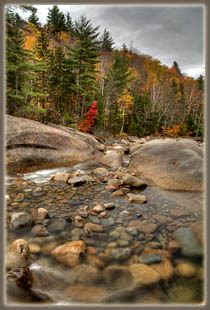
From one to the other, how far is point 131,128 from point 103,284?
17606 mm

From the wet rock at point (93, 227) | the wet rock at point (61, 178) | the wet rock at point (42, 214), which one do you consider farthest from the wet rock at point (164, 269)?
the wet rock at point (61, 178)

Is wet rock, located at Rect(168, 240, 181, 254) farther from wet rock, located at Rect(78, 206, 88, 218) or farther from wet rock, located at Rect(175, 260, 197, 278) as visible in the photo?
wet rock, located at Rect(78, 206, 88, 218)

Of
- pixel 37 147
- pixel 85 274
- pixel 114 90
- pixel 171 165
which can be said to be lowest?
pixel 85 274

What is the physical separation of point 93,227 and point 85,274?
2.73 ft

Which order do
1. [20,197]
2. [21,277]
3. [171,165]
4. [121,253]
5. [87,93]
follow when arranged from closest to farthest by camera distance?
[21,277] < [121,253] < [20,197] < [171,165] < [87,93]

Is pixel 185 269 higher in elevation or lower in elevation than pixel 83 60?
lower

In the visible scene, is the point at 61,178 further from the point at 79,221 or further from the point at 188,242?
the point at 188,242

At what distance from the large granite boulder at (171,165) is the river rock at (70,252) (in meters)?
2.47

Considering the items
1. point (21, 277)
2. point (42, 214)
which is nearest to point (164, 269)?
point (21, 277)

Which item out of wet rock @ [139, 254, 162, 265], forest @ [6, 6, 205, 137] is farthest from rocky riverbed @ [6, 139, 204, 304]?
forest @ [6, 6, 205, 137]

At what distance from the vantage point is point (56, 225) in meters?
2.76

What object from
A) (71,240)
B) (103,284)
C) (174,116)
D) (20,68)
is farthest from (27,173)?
(174,116)

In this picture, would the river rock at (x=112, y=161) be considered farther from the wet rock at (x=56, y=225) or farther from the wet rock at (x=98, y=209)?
the wet rock at (x=56, y=225)

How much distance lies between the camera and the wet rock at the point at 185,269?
1.92 m
